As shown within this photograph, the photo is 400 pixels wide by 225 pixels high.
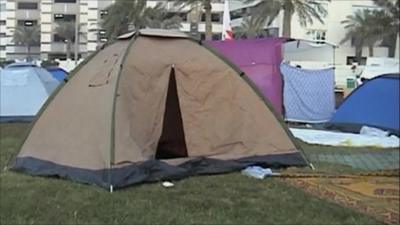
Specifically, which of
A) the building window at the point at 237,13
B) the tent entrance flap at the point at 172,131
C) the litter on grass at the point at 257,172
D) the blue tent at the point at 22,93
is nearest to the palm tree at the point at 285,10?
the building window at the point at 237,13

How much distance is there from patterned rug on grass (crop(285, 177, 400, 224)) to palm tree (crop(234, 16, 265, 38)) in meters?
22.1

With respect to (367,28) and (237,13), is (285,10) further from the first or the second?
(367,28)

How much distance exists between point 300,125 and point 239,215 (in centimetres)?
798

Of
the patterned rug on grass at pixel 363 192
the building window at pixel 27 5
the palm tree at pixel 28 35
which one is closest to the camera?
the palm tree at pixel 28 35

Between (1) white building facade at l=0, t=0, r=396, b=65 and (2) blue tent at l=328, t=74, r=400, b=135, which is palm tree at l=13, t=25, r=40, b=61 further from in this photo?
(2) blue tent at l=328, t=74, r=400, b=135

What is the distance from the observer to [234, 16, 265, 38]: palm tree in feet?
94.9

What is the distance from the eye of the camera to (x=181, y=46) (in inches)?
269

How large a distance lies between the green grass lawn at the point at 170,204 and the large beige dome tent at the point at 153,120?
33cm

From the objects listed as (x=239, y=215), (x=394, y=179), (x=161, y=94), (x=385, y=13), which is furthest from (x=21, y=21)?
(x=394, y=179)

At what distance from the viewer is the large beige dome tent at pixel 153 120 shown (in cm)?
601

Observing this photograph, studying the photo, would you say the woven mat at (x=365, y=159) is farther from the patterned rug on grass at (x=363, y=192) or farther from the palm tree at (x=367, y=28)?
the palm tree at (x=367, y=28)

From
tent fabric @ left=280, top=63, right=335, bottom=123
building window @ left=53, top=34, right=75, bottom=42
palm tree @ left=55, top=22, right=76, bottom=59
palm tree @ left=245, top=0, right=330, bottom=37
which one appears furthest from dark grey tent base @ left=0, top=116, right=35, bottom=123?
palm tree @ left=245, top=0, right=330, bottom=37

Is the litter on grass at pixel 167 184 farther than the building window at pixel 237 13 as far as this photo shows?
No

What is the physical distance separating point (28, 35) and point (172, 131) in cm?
255
